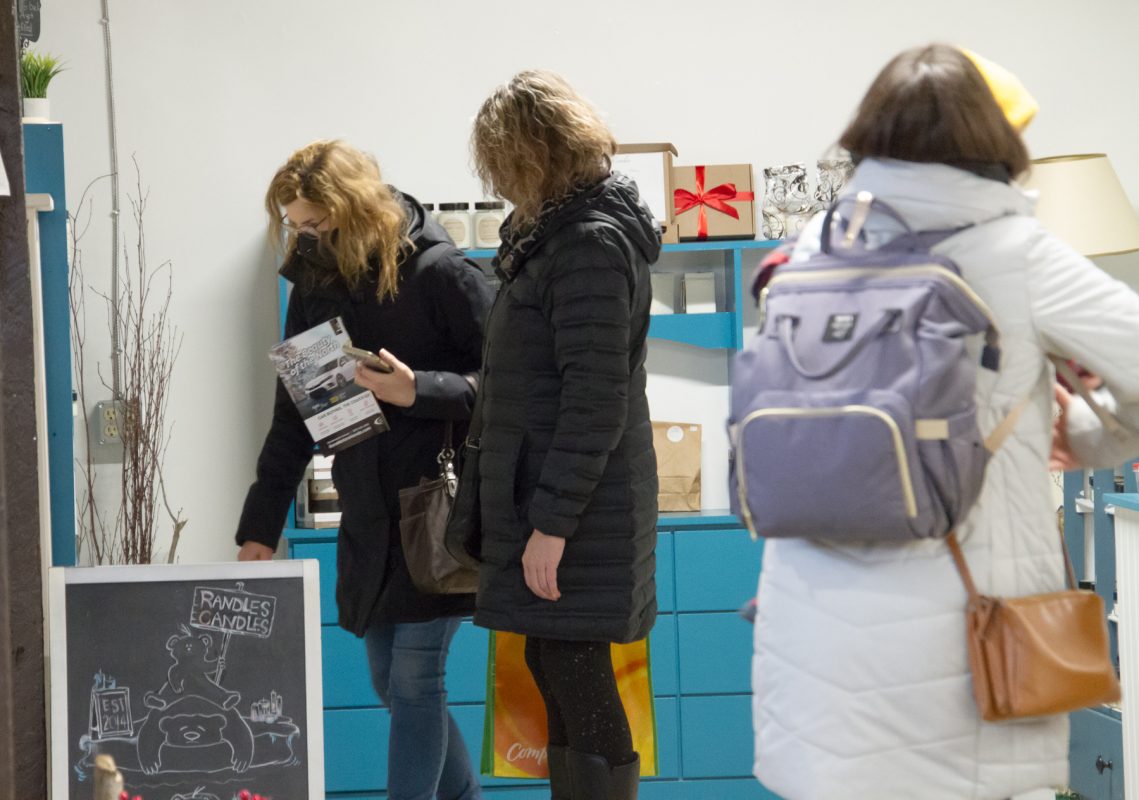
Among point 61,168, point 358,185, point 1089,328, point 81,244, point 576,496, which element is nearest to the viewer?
point 1089,328

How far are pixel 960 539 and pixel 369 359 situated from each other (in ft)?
4.07

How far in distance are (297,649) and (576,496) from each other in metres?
0.76

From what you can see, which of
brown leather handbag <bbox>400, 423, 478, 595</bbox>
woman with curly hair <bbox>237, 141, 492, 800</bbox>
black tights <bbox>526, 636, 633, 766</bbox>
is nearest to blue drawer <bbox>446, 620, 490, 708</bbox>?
woman with curly hair <bbox>237, 141, 492, 800</bbox>

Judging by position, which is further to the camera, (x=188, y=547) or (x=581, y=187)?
(x=188, y=547)

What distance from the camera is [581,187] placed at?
199 centimetres

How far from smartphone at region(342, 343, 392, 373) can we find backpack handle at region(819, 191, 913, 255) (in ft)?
3.50

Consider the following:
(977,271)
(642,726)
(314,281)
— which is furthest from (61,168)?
(977,271)

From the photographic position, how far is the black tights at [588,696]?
6.44ft

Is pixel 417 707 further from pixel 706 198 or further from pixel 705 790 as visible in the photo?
pixel 706 198

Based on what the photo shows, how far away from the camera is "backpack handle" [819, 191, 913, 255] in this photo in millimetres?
1381

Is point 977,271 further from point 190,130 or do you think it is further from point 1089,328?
point 190,130

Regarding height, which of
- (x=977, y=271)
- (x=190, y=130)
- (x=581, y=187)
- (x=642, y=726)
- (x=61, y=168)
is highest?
(x=190, y=130)

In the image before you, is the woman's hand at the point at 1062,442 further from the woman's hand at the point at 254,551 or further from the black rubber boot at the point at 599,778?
the woman's hand at the point at 254,551

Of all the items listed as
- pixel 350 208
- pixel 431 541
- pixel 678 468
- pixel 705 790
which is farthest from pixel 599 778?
pixel 678 468
